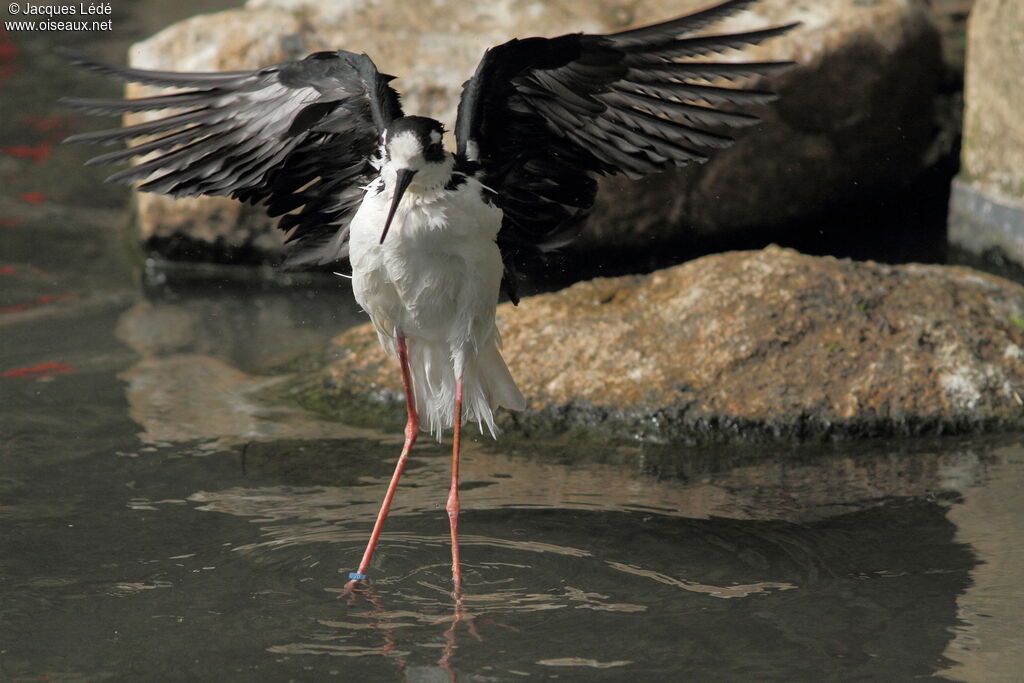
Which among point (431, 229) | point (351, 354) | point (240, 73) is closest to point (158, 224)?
point (351, 354)

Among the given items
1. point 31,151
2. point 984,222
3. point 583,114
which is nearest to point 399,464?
point 583,114

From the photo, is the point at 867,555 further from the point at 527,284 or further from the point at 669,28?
the point at 527,284

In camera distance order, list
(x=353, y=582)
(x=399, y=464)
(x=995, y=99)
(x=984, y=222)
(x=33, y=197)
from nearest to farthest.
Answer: (x=353, y=582) < (x=399, y=464) < (x=995, y=99) < (x=984, y=222) < (x=33, y=197)

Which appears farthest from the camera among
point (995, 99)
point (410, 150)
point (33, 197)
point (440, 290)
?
point (33, 197)

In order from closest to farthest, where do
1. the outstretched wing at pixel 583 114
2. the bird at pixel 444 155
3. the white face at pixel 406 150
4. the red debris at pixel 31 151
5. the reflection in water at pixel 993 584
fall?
the reflection in water at pixel 993 584 → the white face at pixel 406 150 → the bird at pixel 444 155 → the outstretched wing at pixel 583 114 → the red debris at pixel 31 151

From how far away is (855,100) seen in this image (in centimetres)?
902

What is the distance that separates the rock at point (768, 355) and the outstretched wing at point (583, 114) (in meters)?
1.00

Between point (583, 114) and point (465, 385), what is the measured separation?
1.26m

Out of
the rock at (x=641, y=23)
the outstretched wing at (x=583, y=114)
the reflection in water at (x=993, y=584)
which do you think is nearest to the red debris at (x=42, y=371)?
the rock at (x=641, y=23)

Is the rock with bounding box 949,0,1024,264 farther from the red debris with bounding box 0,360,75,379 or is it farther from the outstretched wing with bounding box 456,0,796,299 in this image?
the red debris with bounding box 0,360,75,379

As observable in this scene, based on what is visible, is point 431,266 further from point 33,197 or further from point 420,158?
point 33,197

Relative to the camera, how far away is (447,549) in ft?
17.7

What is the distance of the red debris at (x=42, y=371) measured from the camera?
23.7 ft

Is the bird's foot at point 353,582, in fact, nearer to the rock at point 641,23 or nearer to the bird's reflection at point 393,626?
the bird's reflection at point 393,626
